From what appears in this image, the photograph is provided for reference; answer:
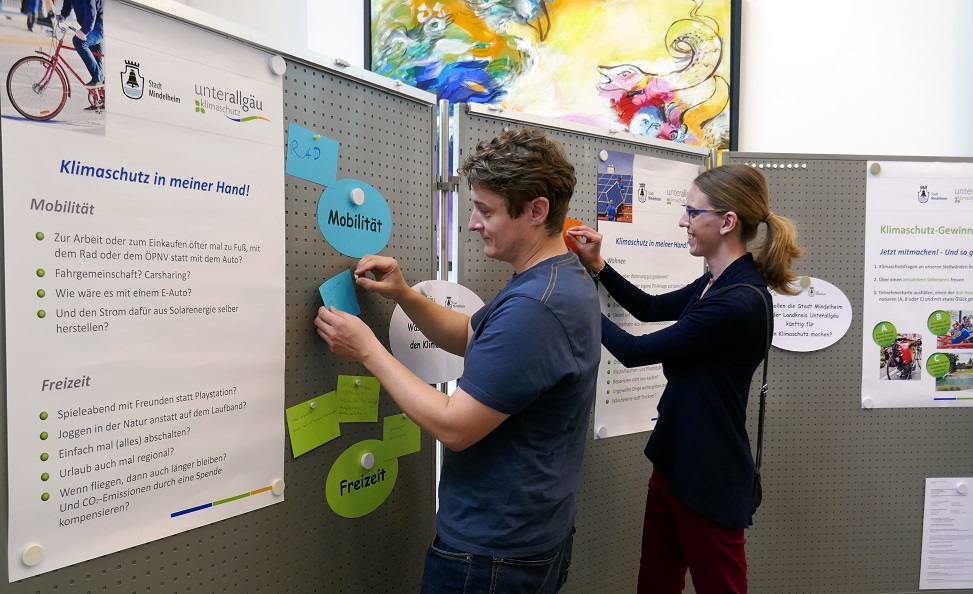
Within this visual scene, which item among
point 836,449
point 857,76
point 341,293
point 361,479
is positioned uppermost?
point 857,76

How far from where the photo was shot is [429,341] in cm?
149

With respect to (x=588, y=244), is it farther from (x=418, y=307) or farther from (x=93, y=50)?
(x=93, y=50)

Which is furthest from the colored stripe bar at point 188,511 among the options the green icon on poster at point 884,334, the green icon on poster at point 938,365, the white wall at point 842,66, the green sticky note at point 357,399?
the green icon on poster at point 938,365

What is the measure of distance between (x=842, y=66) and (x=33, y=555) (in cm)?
340

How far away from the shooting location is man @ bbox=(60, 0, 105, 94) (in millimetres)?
892

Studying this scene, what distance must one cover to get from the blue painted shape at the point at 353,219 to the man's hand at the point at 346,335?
0.18 m

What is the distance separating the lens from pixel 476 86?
2621 mm

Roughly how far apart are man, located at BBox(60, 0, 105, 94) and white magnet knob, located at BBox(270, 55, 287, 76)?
0.98 ft

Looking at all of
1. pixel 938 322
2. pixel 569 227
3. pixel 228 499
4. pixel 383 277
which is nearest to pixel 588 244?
pixel 569 227

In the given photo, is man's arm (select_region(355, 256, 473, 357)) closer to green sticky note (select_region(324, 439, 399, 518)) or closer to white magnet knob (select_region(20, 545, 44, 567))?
green sticky note (select_region(324, 439, 399, 518))

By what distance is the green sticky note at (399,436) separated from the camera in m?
1.44

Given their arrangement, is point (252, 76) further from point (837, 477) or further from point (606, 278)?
point (837, 477)

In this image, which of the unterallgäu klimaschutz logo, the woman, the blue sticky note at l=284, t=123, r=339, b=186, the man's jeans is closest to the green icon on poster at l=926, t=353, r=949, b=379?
the woman

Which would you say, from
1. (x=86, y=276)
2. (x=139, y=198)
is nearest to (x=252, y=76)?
(x=139, y=198)
